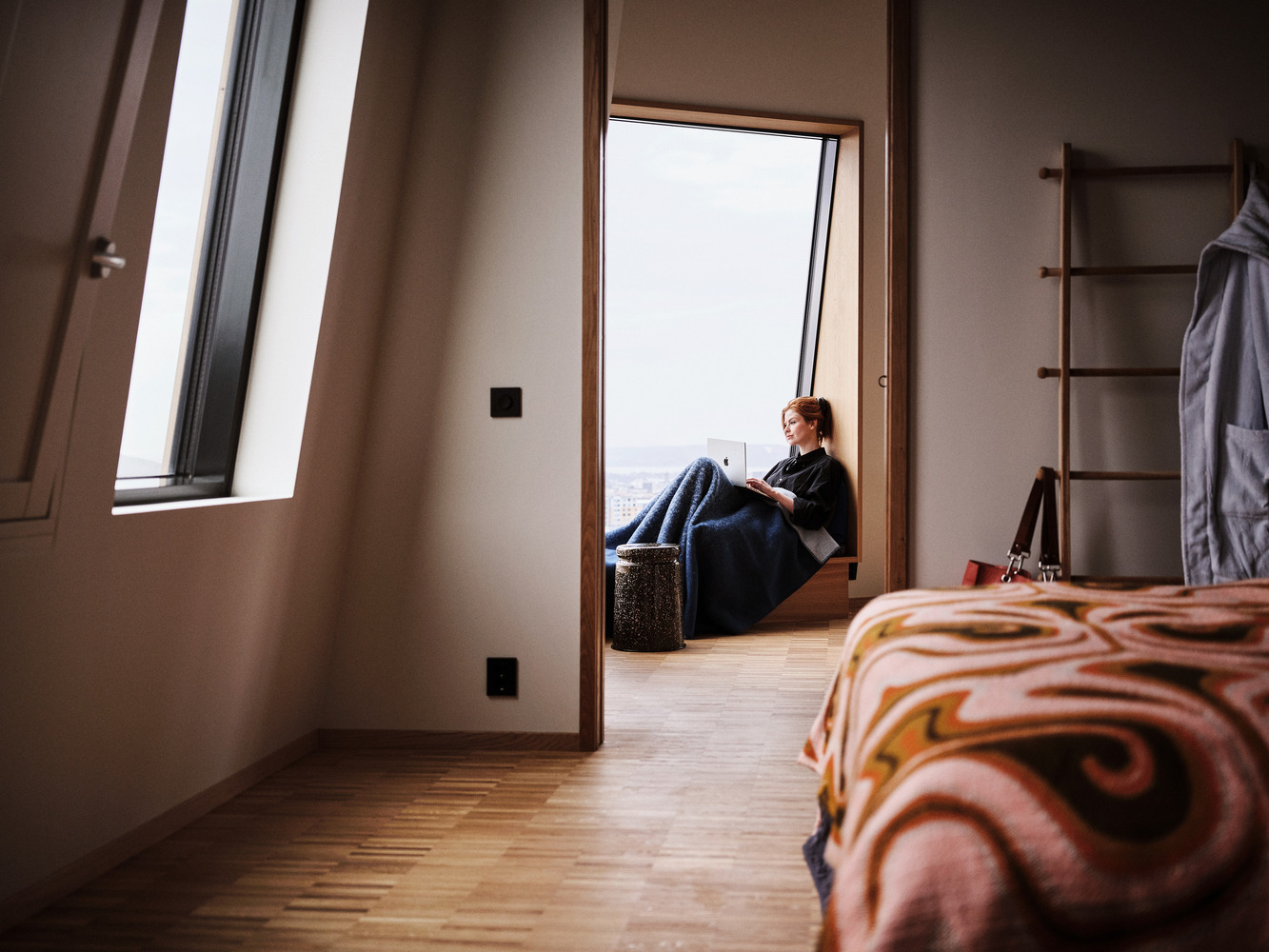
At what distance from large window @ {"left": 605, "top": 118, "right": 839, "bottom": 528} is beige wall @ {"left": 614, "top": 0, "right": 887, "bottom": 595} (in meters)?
0.20

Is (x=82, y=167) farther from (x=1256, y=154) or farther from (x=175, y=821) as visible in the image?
(x=1256, y=154)

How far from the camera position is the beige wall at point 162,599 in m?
1.65

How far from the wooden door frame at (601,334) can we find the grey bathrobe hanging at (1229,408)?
71cm

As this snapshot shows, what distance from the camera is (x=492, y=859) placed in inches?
76.3

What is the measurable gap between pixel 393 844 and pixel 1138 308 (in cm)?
234

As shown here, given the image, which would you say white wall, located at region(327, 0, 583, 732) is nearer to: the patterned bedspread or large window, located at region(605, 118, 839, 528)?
the patterned bedspread

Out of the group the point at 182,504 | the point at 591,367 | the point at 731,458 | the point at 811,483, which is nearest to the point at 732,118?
the point at 731,458

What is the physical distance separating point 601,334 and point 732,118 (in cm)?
247

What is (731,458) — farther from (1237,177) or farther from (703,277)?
(1237,177)

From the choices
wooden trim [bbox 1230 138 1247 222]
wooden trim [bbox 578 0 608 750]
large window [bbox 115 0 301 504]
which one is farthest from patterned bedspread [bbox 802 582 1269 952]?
wooden trim [bbox 1230 138 1247 222]

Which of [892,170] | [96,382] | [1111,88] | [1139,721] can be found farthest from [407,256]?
[1139,721]

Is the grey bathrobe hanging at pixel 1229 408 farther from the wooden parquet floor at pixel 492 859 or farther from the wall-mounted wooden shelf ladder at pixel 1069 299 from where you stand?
the wooden parquet floor at pixel 492 859

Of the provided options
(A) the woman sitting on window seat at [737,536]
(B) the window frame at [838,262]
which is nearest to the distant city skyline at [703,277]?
(B) the window frame at [838,262]

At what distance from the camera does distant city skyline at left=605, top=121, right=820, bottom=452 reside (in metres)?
4.88
